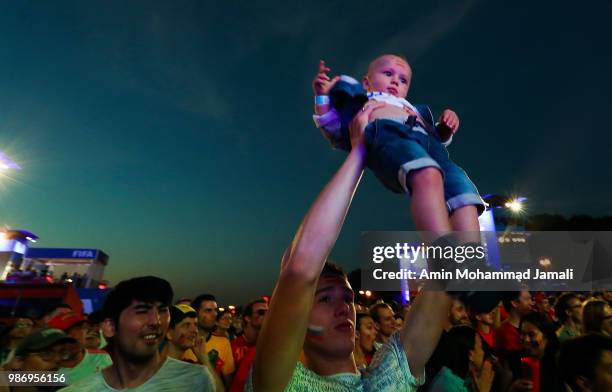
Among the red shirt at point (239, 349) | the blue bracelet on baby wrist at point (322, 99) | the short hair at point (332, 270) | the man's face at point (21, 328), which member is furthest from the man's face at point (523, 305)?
the man's face at point (21, 328)

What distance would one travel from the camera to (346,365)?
1.75 meters

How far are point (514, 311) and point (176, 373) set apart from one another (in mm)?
5897

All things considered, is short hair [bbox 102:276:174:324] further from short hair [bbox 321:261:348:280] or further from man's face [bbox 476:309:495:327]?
man's face [bbox 476:309:495:327]

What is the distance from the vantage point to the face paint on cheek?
170 centimetres

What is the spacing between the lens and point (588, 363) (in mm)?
3113

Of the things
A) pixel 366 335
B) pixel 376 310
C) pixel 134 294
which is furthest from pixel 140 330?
pixel 376 310

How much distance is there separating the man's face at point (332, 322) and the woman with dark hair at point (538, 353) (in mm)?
3388

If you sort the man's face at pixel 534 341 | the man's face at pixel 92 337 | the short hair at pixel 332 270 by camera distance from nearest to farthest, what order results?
the short hair at pixel 332 270
the man's face at pixel 534 341
the man's face at pixel 92 337

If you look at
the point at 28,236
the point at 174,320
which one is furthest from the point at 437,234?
the point at 28,236

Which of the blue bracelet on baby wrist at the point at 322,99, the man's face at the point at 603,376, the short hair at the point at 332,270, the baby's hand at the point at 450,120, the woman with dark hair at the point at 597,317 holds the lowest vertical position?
the man's face at the point at 603,376

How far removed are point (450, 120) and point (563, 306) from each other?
17.8 feet

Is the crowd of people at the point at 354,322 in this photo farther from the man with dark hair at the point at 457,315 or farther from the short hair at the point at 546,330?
the man with dark hair at the point at 457,315

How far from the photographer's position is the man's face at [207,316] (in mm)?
6230

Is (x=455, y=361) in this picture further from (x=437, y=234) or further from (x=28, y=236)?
(x=28, y=236)
